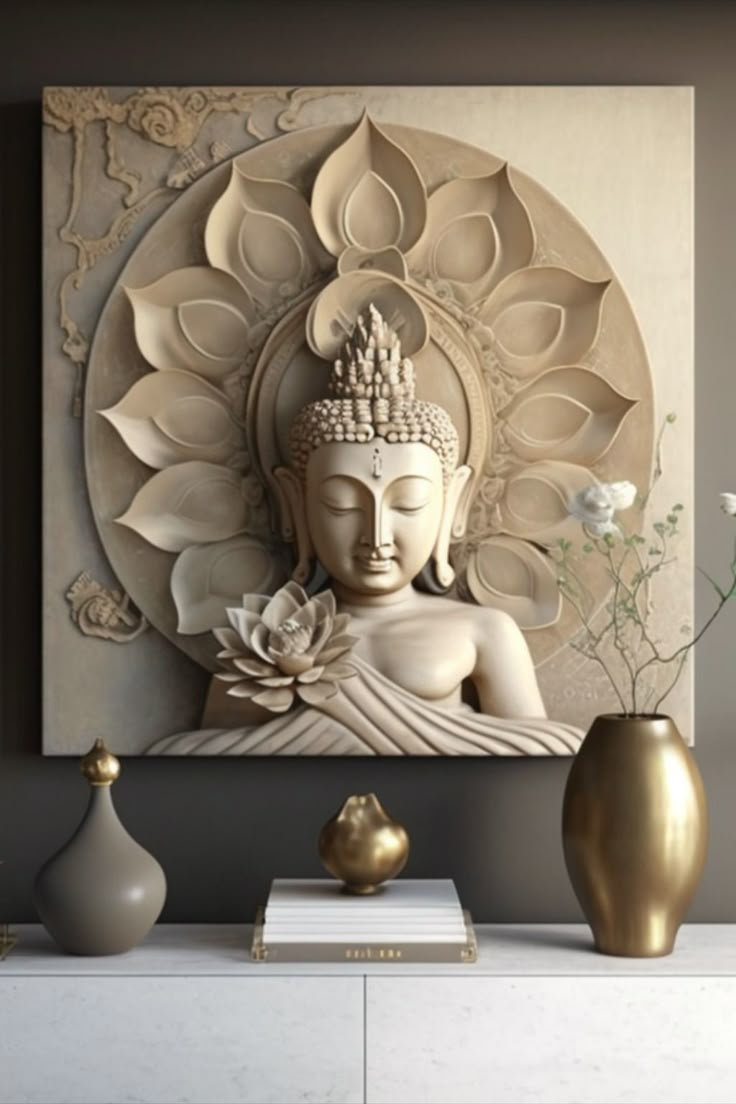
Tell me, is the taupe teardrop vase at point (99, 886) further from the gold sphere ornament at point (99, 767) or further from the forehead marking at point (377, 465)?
the forehead marking at point (377, 465)

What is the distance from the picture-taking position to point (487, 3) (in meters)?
2.72

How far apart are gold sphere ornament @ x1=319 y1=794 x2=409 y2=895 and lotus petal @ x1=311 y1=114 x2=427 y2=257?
3.33ft

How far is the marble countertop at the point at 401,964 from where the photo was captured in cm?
229

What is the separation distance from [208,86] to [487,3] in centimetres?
55

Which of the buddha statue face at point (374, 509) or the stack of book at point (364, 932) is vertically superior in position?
the buddha statue face at point (374, 509)

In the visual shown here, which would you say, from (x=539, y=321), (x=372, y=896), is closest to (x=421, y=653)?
(x=372, y=896)

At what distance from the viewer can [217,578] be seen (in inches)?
104

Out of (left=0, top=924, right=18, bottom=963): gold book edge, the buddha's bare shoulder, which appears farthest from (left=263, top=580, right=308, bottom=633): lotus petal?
(left=0, top=924, right=18, bottom=963): gold book edge

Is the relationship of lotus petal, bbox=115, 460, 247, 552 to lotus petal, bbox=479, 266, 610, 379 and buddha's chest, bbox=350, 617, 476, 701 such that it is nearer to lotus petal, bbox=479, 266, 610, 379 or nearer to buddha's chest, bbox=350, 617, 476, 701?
buddha's chest, bbox=350, 617, 476, 701

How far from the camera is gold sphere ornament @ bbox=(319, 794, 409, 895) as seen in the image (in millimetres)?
2416

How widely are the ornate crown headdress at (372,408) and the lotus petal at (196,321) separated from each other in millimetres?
196

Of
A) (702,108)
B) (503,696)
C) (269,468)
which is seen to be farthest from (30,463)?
(702,108)

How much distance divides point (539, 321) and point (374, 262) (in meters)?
0.32

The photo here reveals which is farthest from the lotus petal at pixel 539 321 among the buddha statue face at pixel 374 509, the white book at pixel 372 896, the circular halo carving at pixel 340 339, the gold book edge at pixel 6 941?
the gold book edge at pixel 6 941
